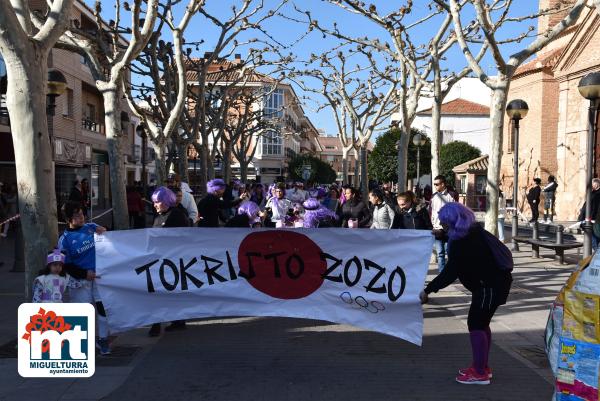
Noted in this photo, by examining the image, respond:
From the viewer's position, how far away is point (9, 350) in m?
5.88

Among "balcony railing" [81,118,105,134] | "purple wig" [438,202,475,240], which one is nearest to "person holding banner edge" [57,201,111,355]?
"purple wig" [438,202,475,240]

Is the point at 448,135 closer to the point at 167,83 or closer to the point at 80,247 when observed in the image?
the point at 167,83

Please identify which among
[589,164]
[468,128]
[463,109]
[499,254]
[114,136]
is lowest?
[499,254]

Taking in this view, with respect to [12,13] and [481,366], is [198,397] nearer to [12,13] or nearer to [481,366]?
[481,366]

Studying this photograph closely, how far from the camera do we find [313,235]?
233 inches

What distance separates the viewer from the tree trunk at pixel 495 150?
35.3 feet

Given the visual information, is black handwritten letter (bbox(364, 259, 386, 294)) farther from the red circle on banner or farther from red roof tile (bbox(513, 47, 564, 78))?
red roof tile (bbox(513, 47, 564, 78))

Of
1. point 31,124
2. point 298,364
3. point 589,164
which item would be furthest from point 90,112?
point 298,364

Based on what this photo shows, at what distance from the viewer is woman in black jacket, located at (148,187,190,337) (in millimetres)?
6555

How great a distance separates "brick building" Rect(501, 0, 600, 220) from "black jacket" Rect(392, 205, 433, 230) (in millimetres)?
16327

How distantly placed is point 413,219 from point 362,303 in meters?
3.71

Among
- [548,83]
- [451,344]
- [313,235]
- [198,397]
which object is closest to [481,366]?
[451,344]

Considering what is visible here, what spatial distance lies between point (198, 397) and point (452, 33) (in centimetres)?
1391

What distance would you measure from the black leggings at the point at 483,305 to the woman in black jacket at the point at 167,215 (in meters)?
3.35
